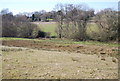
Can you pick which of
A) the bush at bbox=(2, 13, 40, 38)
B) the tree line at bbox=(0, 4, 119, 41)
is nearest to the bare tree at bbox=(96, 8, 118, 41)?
the tree line at bbox=(0, 4, 119, 41)

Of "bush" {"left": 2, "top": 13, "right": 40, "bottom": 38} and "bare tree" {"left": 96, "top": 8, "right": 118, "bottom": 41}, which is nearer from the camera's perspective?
"bare tree" {"left": 96, "top": 8, "right": 118, "bottom": 41}

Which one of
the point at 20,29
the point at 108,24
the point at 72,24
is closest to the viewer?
the point at 108,24

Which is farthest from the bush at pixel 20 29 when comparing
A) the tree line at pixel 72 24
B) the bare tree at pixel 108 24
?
the bare tree at pixel 108 24

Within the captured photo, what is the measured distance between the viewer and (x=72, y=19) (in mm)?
24531

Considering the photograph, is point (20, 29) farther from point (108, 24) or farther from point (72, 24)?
point (108, 24)

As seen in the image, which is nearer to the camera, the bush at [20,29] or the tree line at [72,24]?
the tree line at [72,24]

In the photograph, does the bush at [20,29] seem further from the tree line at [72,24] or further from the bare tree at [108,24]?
the bare tree at [108,24]

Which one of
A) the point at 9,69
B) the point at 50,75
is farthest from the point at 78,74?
A: the point at 9,69

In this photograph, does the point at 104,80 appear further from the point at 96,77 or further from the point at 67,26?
the point at 67,26

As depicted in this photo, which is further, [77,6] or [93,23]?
[77,6]

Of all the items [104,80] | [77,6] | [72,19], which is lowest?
[104,80]

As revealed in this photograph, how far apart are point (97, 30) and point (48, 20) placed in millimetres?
13212

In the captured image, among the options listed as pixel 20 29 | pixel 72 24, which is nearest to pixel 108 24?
pixel 72 24

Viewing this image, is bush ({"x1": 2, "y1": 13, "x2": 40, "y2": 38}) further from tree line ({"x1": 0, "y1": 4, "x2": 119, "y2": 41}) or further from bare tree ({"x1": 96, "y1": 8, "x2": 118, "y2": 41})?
bare tree ({"x1": 96, "y1": 8, "x2": 118, "y2": 41})
